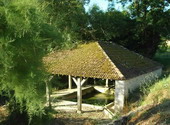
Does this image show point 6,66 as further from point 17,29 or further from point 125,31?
point 125,31

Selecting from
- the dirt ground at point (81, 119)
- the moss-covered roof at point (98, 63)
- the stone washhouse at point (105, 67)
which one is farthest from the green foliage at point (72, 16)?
the dirt ground at point (81, 119)

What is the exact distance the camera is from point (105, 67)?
1337 cm

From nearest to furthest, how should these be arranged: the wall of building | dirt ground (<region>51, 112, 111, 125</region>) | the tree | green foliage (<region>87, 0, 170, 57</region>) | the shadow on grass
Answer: the tree < the shadow on grass < dirt ground (<region>51, 112, 111, 125</region>) < the wall of building < green foliage (<region>87, 0, 170, 57</region>)

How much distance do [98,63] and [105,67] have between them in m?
0.69

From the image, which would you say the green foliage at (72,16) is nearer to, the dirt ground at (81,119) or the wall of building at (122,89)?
the wall of building at (122,89)

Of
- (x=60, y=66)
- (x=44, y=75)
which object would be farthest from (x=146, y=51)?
(x=44, y=75)

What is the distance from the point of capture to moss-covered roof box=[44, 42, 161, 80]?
13.0 m

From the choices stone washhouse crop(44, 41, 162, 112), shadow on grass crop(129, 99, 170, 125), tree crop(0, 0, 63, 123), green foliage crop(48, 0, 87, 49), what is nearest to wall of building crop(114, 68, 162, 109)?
stone washhouse crop(44, 41, 162, 112)

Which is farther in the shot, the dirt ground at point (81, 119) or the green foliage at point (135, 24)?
the green foliage at point (135, 24)

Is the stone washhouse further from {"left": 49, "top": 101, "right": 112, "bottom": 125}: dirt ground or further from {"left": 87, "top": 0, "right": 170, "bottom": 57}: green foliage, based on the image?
{"left": 87, "top": 0, "right": 170, "bottom": 57}: green foliage

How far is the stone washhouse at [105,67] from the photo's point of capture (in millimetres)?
12594

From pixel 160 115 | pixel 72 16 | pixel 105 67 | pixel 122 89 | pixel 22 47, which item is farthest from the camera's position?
pixel 72 16

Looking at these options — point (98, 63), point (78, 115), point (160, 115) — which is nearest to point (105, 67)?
point (98, 63)

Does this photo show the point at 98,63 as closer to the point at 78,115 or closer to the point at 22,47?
the point at 78,115
